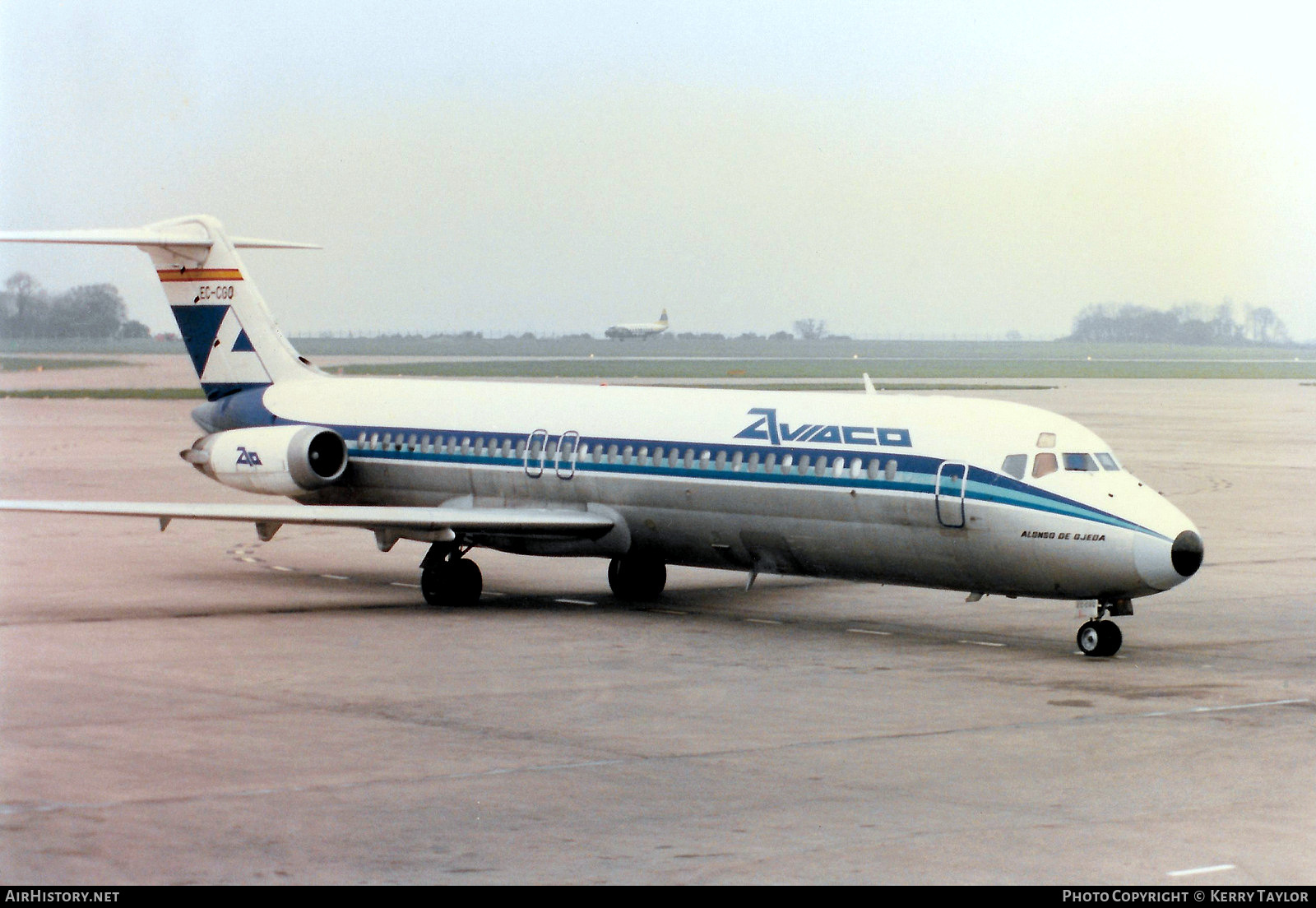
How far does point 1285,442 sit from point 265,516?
44052mm

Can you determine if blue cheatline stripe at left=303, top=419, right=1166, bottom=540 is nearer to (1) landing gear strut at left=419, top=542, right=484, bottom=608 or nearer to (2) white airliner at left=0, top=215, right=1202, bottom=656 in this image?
(2) white airliner at left=0, top=215, right=1202, bottom=656

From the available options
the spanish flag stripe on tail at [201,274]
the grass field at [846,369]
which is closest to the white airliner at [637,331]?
the grass field at [846,369]

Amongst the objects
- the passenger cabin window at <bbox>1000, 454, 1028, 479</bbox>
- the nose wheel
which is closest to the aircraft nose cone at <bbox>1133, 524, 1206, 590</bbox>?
the nose wheel

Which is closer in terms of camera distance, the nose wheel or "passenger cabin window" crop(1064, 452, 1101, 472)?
the nose wheel

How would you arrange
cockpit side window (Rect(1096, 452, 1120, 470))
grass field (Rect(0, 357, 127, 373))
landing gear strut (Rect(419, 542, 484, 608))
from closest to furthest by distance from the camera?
1. cockpit side window (Rect(1096, 452, 1120, 470))
2. landing gear strut (Rect(419, 542, 484, 608))
3. grass field (Rect(0, 357, 127, 373))

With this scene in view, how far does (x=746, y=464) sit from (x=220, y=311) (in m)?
10.5

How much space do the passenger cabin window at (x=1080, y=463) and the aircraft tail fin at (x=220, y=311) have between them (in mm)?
13330

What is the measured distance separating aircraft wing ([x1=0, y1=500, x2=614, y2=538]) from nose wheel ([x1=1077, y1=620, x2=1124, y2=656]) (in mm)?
6663

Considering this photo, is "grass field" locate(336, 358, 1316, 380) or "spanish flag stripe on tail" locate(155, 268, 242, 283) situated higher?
"spanish flag stripe on tail" locate(155, 268, 242, 283)

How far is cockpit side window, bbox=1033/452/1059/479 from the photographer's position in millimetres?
20531

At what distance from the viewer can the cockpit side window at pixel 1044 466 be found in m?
20.5

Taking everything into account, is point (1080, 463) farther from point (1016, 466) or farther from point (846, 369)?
point (846, 369)

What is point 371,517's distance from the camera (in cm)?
2345
